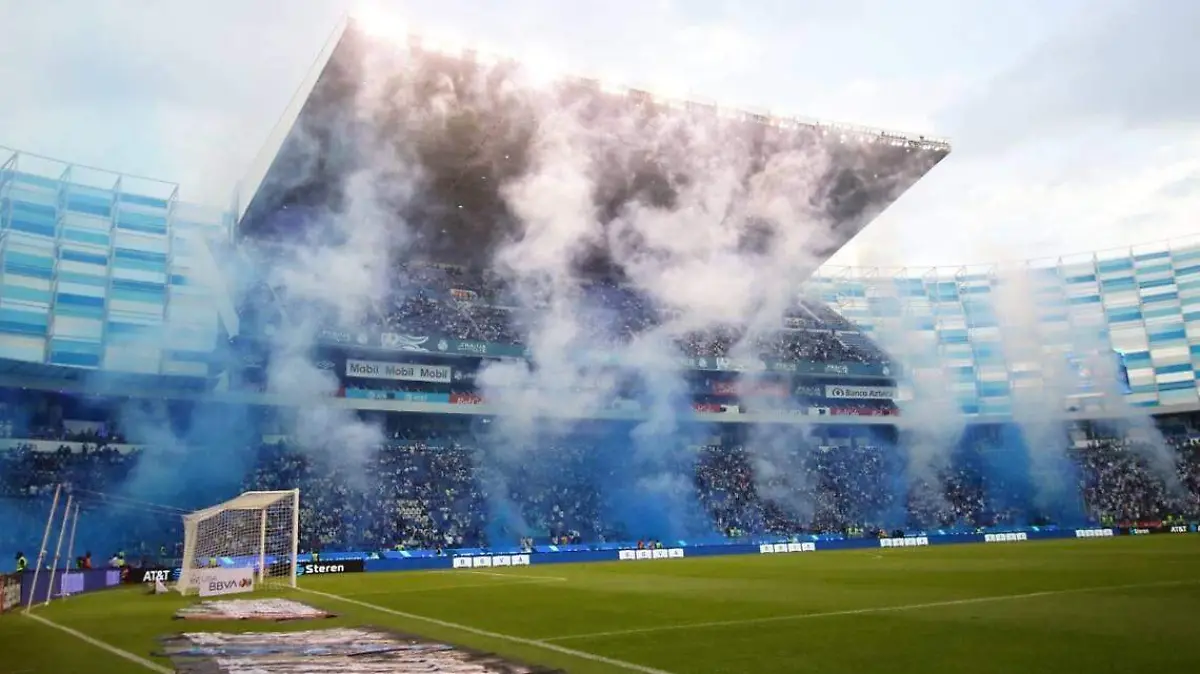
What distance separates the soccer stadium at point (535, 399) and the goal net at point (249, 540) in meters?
0.15

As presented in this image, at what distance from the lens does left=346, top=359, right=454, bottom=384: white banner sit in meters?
40.8

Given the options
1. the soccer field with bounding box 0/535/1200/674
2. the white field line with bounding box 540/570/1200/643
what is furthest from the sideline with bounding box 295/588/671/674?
the white field line with bounding box 540/570/1200/643

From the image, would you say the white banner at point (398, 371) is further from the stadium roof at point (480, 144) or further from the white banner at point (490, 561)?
the white banner at point (490, 561)

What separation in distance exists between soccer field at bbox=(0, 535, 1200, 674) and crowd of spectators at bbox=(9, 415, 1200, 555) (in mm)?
13800

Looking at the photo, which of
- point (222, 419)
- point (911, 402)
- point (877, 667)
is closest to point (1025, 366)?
point (911, 402)

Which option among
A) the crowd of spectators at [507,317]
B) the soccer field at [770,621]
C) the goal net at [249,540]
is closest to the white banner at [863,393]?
the crowd of spectators at [507,317]

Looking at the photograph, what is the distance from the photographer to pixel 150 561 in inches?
1153

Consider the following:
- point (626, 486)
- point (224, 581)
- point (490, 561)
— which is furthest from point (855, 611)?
point (626, 486)

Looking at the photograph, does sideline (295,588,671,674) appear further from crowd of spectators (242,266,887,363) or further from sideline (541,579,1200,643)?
crowd of spectators (242,266,887,363)

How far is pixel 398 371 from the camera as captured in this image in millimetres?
41938

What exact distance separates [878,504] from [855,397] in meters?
8.79

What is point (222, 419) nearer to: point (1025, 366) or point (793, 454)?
point (793, 454)

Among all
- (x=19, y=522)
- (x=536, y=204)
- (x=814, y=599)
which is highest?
(x=536, y=204)

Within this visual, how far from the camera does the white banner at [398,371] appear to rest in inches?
1604
